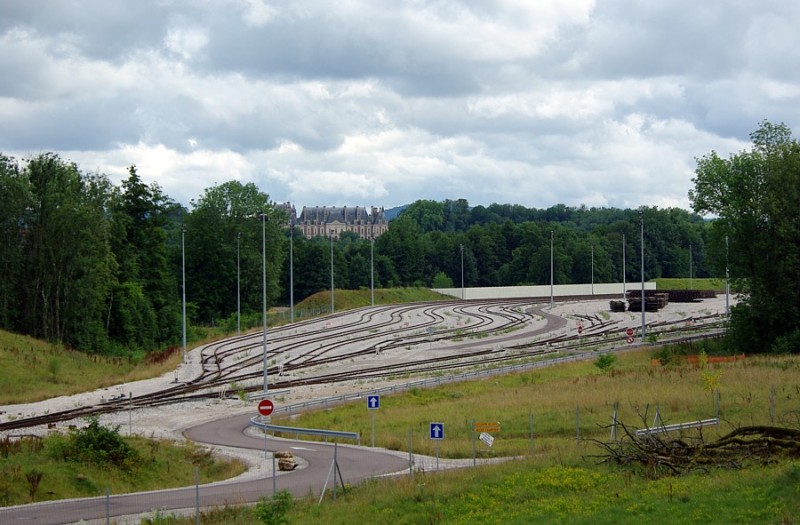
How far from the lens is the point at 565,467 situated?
24156 millimetres

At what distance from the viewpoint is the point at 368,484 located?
26.0 meters

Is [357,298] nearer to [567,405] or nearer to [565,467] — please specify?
[567,405]

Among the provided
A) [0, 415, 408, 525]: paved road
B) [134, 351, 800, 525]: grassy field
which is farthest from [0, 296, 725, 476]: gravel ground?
[134, 351, 800, 525]: grassy field

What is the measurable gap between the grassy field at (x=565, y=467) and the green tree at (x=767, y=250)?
16.3 meters

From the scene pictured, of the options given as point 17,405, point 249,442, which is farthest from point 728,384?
point 17,405

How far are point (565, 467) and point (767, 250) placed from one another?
51.6m

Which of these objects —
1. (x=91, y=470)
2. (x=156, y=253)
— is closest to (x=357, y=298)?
(x=156, y=253)

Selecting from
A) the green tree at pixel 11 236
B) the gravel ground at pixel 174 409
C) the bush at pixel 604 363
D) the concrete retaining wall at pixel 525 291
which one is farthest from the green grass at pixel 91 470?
the concrete retaining wall at pixel 525 291

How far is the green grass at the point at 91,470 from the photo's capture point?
94.1 feet

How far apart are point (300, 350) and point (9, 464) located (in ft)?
159

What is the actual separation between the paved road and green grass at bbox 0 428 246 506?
4.19ft

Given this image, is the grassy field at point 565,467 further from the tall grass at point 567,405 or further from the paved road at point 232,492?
the paved road at point 232,492

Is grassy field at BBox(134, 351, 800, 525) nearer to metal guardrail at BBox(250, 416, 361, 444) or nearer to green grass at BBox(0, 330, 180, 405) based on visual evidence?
metal guardrail at BBox(250, 416, 361, 444)

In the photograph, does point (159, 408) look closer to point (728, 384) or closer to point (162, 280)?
point (728, 384)
